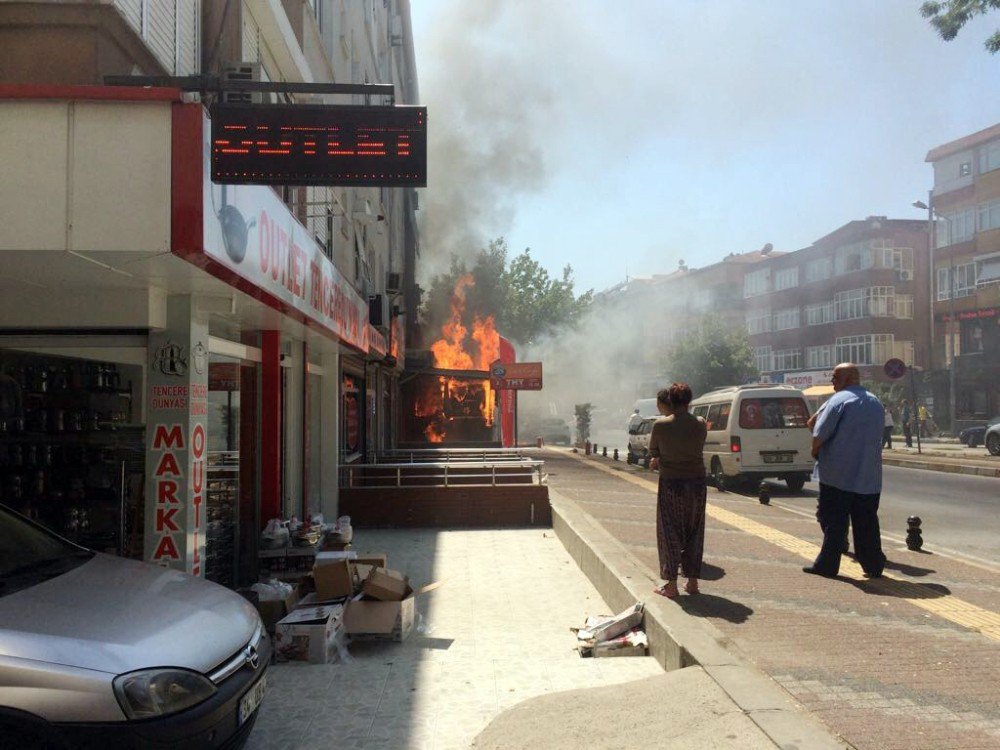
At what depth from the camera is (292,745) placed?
3883mm

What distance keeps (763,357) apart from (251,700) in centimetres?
5994

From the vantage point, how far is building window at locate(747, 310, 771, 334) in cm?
5934

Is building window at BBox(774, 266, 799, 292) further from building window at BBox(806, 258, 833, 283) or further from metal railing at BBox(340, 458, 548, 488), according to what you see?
metal railing at BBox(340, 458, 548, 488)

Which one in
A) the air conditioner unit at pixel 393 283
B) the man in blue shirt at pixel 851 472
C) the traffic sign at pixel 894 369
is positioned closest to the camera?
the man in blue shirt at pixel 851 472

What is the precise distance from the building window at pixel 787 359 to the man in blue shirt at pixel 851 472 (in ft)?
169

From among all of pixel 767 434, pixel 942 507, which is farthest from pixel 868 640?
pixel 767 434

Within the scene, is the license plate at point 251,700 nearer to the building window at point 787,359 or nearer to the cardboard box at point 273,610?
Result: the cardboard box at point 273,610

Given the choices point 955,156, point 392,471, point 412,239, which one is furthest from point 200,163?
point 955,156

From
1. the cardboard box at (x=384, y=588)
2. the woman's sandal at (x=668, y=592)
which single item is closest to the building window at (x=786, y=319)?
the woman's sandal at (x=668, y=592)

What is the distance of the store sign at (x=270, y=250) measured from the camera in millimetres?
4473

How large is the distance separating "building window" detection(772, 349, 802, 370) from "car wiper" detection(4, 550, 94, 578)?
182 ft

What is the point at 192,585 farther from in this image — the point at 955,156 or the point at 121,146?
the point at 955,156

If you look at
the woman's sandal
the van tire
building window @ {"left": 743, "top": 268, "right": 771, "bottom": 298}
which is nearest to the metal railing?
the woman's sandal

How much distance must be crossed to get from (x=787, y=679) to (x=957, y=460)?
20.7 meters
